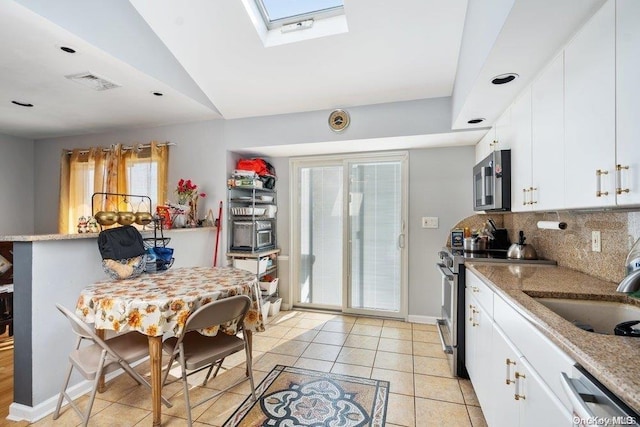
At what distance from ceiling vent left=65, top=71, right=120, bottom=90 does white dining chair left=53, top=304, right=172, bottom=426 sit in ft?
6.23

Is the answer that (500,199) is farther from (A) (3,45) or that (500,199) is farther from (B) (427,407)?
(A) (3,45)

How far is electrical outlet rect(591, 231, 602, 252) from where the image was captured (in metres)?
1.59

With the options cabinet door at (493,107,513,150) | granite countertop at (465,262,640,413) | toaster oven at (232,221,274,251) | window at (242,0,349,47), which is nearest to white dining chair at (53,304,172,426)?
toaster oven at (232,221,274,251)

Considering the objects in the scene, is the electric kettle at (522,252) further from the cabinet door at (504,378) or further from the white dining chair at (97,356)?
the white dining chair at (97,356)

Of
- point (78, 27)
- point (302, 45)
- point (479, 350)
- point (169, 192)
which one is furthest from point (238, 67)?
point (479, 350)

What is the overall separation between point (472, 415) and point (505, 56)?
211 centimetres

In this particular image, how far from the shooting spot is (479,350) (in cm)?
182

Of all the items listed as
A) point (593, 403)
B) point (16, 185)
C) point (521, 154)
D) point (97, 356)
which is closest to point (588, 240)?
point (521, 154)

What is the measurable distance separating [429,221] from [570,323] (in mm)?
2474

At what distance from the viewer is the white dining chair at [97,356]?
157 centimetres

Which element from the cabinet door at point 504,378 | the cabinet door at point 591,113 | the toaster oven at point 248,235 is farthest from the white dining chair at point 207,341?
the cabinet door at point 591,113

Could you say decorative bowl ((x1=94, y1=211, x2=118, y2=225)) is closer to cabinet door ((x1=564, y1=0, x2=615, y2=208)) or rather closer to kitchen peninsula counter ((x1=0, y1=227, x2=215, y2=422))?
kitchen peninsula counter ((x1=0, y1=227, x2=215, y2=422))

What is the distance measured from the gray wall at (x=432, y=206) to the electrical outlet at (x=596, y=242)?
1.66 meters

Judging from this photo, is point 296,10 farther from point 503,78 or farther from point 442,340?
point 442,340
